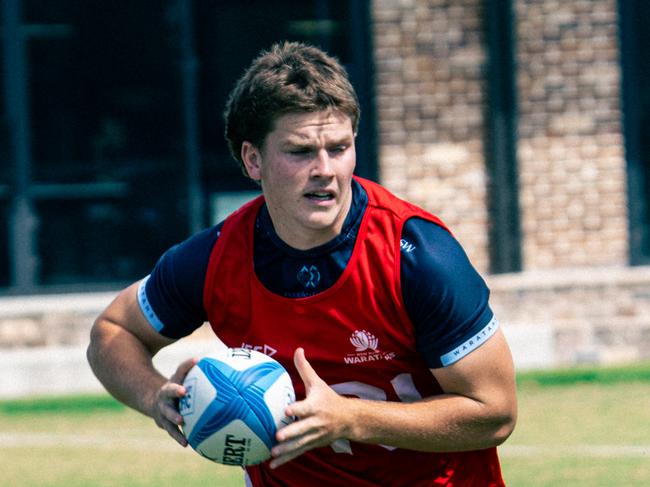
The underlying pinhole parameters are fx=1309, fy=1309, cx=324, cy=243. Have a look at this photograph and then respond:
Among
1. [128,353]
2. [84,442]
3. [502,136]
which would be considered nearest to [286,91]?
[128,353]

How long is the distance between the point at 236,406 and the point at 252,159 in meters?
0.89

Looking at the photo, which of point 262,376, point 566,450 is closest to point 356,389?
point 262,376

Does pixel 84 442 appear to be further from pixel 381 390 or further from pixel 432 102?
pixel 381 390

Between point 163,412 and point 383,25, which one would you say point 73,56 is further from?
point 163,412

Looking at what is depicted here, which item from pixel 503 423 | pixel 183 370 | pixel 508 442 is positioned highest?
pixel 183 370

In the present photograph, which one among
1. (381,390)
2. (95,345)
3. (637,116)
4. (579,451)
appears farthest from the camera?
(637,116)

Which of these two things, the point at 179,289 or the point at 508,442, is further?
the point at 508,442

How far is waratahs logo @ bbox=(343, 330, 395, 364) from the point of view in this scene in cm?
451

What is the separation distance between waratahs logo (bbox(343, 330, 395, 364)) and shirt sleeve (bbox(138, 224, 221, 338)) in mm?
622

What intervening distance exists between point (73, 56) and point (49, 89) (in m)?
0.37

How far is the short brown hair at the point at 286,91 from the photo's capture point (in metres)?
4.32

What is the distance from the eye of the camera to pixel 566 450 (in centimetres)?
833

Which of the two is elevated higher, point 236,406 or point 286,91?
point 286,91

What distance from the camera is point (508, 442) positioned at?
870 centimetres
